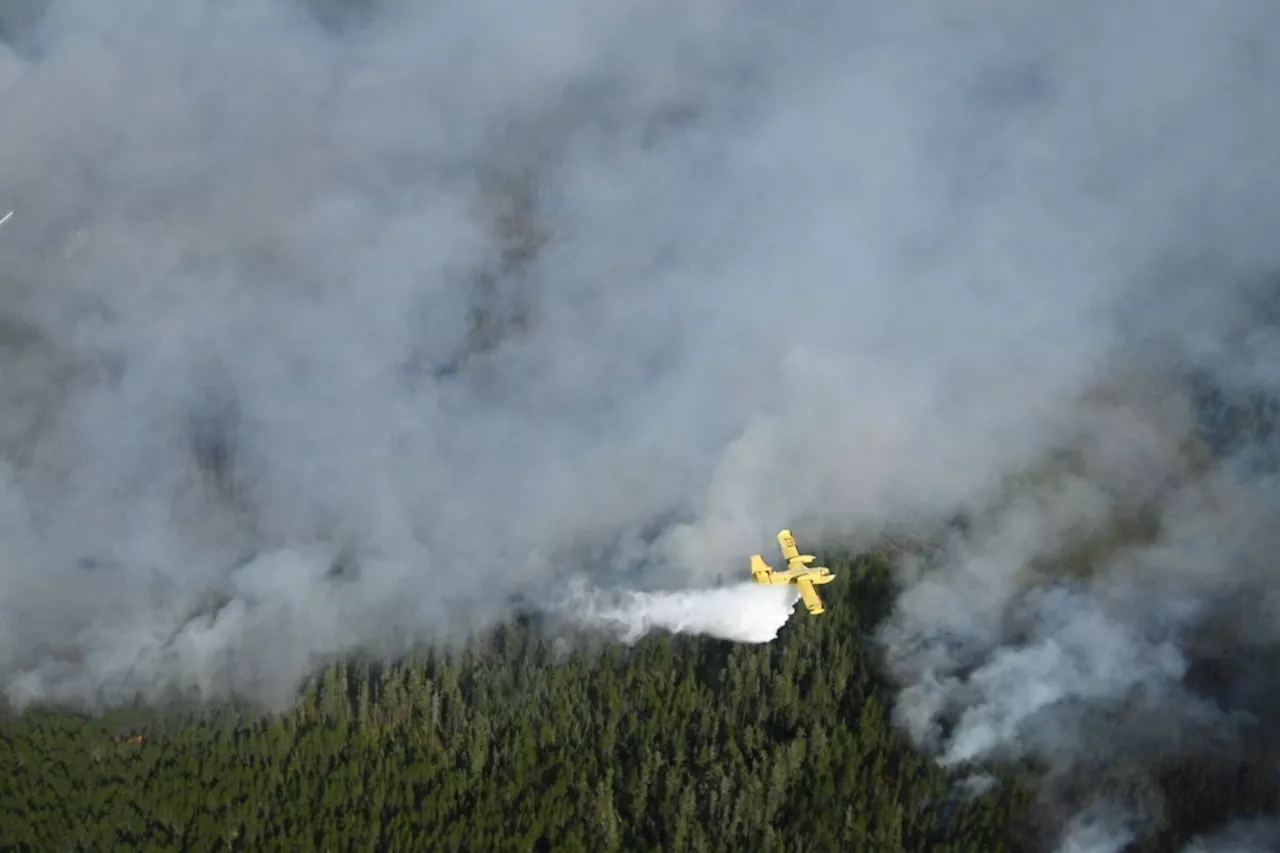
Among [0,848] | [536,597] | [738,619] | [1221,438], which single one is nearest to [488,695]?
[536,597]

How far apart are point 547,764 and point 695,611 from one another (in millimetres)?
17282

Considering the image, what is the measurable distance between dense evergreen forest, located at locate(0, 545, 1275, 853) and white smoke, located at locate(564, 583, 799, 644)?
1279mm

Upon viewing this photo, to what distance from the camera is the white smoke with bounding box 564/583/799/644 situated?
91500 mm

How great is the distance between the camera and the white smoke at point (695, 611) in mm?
91500

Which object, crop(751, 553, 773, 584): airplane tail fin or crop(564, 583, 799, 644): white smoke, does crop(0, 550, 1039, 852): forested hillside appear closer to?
crop(564, 583, 799, 644): white smoke

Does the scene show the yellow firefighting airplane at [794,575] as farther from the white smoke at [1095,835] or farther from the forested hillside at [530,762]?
the white smoke at [1095,835]

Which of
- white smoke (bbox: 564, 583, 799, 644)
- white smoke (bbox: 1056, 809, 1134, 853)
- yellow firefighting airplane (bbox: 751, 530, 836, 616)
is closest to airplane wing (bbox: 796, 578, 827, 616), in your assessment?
yellow firefighting airplane (bbox: 751, 530, 836, 616)

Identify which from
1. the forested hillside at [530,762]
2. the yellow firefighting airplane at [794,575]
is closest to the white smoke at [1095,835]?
the forested hillside at [530,762]

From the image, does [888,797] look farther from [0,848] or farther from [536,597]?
[0,848]

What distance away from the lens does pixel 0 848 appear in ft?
250

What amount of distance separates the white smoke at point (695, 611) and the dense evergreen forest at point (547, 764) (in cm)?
128

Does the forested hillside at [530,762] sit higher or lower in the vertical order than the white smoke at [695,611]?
lower

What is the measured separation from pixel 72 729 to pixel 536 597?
119ft

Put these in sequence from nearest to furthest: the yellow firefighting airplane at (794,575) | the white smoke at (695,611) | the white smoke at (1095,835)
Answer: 1. the white smoke at (1095,835)
2. the yellow firefighting airplane at (794,575)
3. the white smoke at (695,611)
